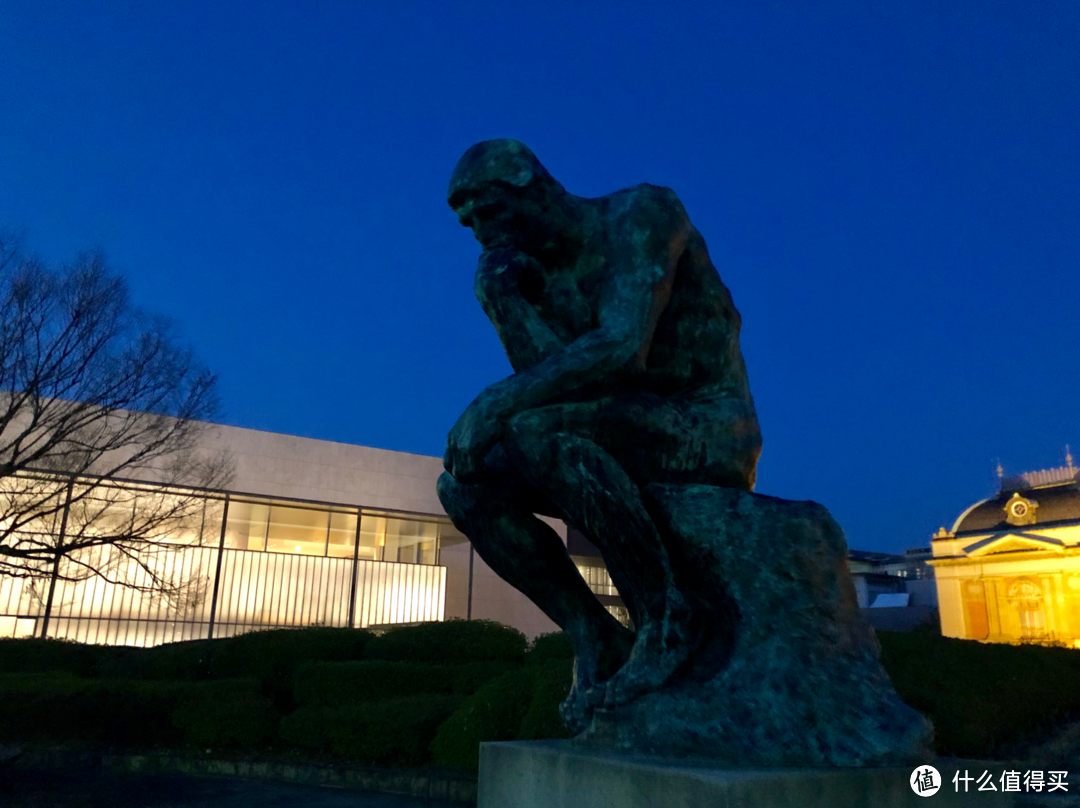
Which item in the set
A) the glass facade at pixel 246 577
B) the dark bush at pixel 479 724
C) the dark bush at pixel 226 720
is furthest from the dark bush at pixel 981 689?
the glass facade at pixel 246 577

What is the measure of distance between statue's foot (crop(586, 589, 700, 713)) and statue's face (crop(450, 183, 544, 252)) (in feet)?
4.57

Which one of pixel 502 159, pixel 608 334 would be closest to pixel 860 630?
pixel 608 334

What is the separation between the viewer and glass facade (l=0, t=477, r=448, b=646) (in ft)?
55.7

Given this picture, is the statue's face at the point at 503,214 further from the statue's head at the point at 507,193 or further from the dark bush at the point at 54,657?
the dark bush at the point at 54,657

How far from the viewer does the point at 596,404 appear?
272cm

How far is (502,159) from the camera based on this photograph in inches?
118

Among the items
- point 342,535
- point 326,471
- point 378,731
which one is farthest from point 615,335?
point 342,535

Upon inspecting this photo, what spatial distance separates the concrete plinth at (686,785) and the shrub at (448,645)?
28.9 feet

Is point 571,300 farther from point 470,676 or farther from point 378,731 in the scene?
point 470,676

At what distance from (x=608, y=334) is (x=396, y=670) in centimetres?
717

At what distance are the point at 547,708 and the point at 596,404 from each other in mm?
3895

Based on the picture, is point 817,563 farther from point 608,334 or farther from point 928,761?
point 608,334

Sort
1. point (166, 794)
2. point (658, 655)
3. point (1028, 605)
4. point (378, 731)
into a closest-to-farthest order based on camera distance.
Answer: point (658, 655), point (166, 794), point (378, 731), point (1028, 605)

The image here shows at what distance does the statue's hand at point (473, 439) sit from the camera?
2.69m
